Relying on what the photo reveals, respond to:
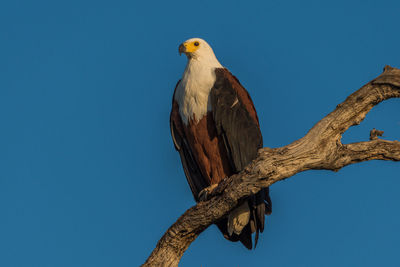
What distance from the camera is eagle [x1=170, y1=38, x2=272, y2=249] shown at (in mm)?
5336

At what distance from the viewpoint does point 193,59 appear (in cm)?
591

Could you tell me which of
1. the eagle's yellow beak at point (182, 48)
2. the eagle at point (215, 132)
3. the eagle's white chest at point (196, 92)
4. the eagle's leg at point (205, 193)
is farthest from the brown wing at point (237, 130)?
the eagle's yellow beak at point (182, 48)

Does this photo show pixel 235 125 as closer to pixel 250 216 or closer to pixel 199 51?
pixel 250 216

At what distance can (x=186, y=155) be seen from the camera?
6.02 m

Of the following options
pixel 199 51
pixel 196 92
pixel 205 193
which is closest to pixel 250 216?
pixel 205 193

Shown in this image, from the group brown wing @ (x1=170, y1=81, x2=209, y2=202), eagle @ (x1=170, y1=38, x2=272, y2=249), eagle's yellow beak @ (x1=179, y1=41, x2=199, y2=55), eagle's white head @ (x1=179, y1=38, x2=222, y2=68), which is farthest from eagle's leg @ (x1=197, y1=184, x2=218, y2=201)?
eagle's yellow beak @ (x1=179, y1=41, x2=199, y2=55)

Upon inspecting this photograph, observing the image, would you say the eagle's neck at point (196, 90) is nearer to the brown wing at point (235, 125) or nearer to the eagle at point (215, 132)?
the eagle at point (215, 132)

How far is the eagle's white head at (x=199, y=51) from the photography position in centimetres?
588

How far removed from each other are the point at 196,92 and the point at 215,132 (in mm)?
481

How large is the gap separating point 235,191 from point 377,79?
1.55m

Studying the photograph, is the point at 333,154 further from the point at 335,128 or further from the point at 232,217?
the point at 232,217

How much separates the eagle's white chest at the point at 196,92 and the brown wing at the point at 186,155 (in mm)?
140

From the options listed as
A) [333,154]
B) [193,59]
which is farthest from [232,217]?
[193,59]

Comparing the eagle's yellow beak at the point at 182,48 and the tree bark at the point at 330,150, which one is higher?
the eagle's yellow beak at the point at 182,48
